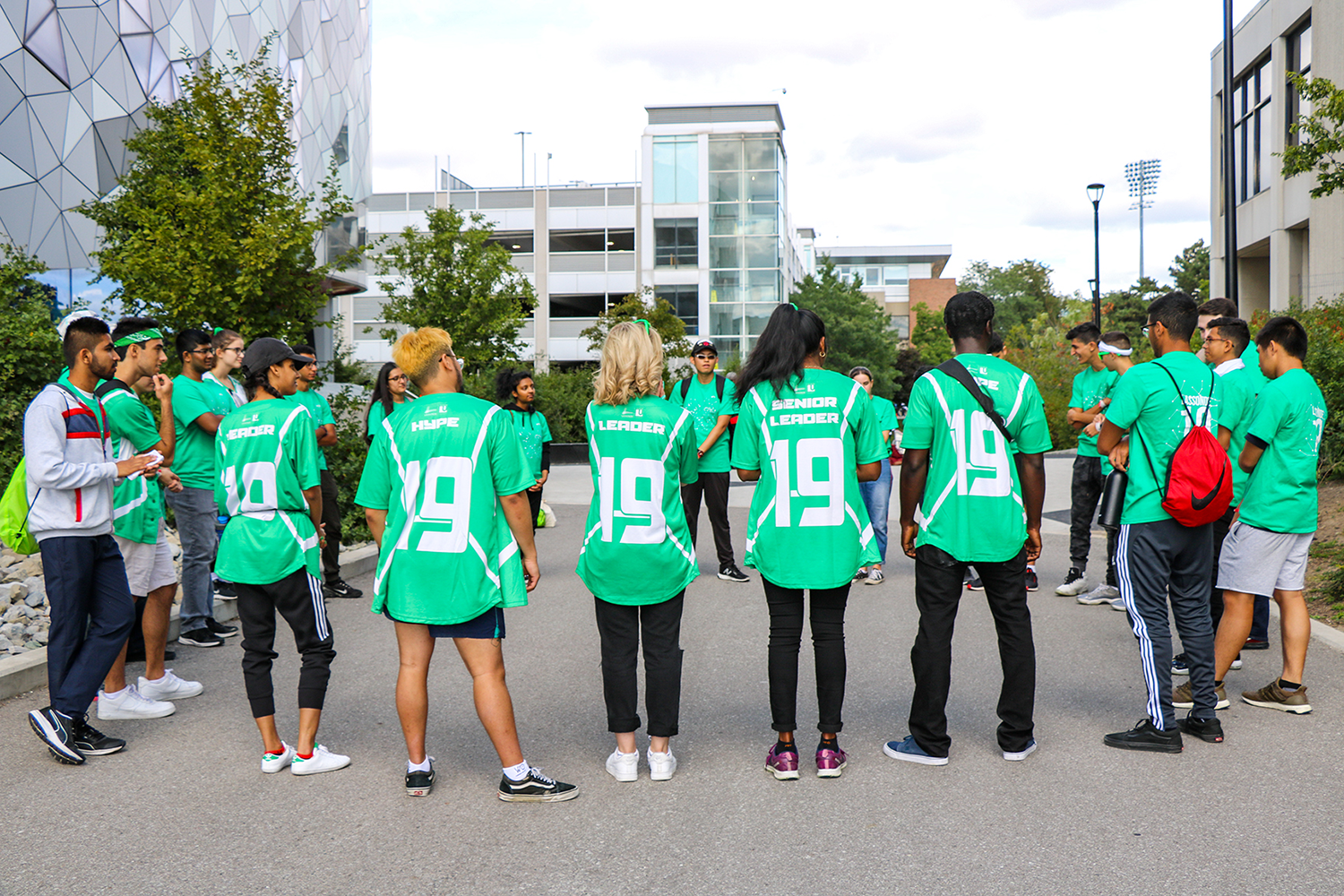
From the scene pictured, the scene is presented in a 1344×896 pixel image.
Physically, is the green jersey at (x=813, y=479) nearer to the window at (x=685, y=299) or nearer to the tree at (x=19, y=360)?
the tree at (x=19, y=360)

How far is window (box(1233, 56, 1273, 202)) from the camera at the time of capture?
2533 centimetres

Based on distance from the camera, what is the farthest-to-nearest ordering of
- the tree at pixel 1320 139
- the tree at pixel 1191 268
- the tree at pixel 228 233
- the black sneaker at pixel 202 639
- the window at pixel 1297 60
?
the tree at pixel 1191 268, the window at pixel 1297 60, the tree at pixel 228 233, the tree at pixel 1320 139, the black sneaker at pixel 202 639

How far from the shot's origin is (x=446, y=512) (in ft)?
13.3

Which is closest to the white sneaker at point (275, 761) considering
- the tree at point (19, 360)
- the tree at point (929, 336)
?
the tree at point (19, 360)

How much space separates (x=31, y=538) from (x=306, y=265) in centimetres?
930

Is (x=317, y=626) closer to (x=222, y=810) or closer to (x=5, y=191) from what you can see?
(x=222, y=810)

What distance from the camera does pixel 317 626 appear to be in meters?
4.57

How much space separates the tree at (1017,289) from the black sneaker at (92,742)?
73.8m

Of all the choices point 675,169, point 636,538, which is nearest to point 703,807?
point 636,538

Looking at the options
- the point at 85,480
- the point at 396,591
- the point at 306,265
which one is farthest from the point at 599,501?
the point at 306,265

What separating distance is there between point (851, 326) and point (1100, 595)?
4325cm

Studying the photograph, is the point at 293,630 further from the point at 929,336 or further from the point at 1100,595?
the point at 929,336

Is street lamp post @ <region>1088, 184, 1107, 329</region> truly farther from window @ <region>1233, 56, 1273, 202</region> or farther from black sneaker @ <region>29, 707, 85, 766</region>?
black sneaker @ <region>29, 707, 85, 766</region>

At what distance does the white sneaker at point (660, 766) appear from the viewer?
173 inches
